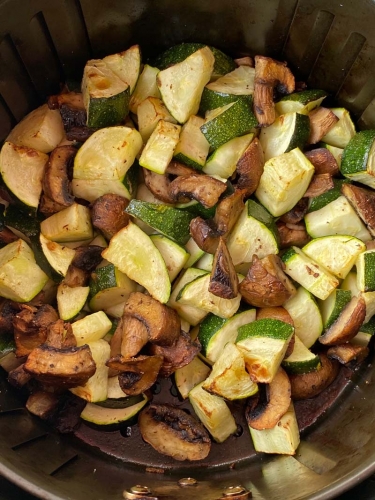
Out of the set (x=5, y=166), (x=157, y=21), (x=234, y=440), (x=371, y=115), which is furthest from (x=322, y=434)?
(x=157, y=21)

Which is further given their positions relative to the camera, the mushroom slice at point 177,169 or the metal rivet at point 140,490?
the mushroom slice at point 177,169

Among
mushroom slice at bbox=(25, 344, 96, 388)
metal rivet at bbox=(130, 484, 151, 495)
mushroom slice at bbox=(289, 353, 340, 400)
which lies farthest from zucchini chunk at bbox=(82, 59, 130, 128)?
metal rivet at bbox=(130, 484, 151, 495)

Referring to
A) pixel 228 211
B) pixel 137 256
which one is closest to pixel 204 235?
pixel 228 211

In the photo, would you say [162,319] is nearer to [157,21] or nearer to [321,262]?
[321,262]

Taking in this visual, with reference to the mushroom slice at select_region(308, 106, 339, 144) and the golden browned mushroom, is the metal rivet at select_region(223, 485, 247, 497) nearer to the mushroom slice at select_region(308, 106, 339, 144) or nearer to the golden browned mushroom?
the golden browned mushroom

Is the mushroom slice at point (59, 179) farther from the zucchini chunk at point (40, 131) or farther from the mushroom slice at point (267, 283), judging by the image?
the mushroom slice at point (267, 283)

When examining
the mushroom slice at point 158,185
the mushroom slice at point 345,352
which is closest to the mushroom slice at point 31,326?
the mushroom slice at point 158,185

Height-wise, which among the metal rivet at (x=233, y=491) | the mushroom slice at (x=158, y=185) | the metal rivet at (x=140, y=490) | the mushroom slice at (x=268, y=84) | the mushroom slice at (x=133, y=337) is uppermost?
the mushroom slice at (x=268, y=84)
